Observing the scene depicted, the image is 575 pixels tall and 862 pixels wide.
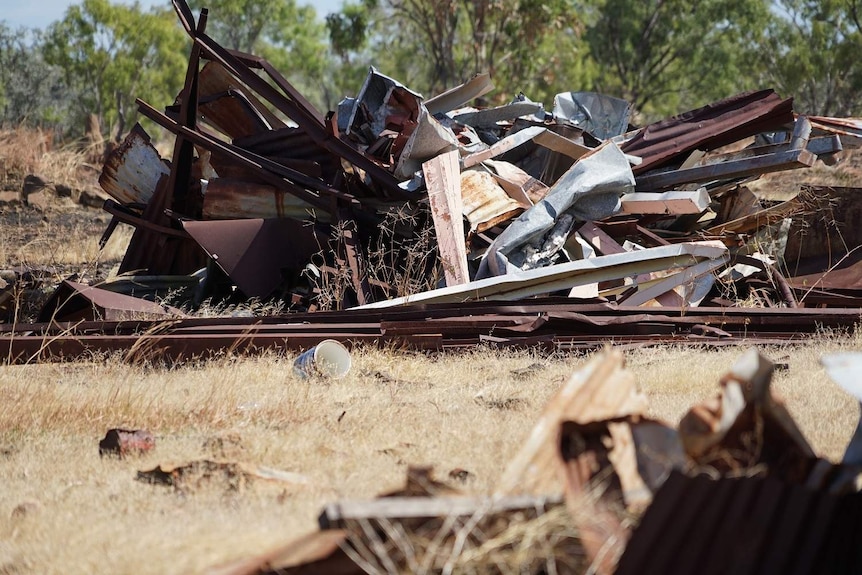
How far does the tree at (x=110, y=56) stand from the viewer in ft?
88.0

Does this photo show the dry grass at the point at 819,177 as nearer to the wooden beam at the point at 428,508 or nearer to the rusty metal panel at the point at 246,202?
the rusty metal panel at the point at 246,202

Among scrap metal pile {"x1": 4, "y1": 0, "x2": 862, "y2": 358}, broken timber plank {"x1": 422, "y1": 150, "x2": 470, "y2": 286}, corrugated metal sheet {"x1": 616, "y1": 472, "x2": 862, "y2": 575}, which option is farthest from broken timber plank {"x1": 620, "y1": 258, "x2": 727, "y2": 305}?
corrugated metal sheet {"x1": 616, "y1": 472, "x2": 862, "y2": 575}

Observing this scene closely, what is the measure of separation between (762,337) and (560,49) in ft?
71.7

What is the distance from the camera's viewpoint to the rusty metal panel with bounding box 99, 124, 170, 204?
29.5 ft

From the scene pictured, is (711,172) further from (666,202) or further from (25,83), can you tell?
(25,83)

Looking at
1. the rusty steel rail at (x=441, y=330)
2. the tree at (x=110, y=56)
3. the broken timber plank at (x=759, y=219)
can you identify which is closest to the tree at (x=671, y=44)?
the tree at (x=110, y=56)

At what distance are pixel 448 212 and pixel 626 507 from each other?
5.02m

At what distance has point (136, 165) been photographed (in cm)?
901

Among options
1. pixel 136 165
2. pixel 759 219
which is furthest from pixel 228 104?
pixel 759 219

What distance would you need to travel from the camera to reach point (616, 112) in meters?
10.2

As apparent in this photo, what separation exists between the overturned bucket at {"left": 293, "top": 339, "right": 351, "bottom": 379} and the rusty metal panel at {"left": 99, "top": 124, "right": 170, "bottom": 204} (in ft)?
Answer: 12.8

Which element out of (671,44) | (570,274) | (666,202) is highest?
(671,44)

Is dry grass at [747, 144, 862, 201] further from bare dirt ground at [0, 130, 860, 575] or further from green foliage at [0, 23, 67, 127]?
green foliage at [0, 23, 67, 127]

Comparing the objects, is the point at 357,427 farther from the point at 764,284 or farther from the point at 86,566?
the point at 764,284
